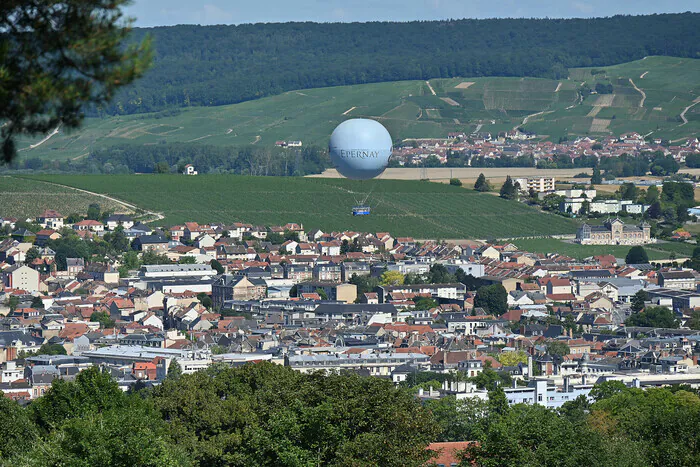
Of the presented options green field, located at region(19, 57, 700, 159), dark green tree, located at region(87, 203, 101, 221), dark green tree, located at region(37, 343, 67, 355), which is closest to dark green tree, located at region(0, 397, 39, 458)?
dark green tree, located at region(37, 343, 67, 355)

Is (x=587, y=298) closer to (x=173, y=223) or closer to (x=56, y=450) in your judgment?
(x=173, y=223)

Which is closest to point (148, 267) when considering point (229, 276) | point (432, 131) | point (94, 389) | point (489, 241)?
point (229, 276)

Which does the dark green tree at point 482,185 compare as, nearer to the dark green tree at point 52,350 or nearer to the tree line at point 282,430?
the dark green tree at point 52,350

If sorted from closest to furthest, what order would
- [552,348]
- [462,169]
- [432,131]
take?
[552,348]
[462,169]
[432,131]

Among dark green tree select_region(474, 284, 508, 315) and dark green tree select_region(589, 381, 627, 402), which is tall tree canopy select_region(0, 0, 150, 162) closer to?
dark green tree select_region(589, 381, 627, 402)

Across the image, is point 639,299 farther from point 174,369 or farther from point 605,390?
point 174,369

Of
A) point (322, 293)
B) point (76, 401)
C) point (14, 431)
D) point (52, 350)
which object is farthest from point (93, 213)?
point (14, 431)
